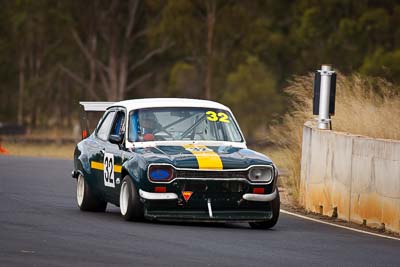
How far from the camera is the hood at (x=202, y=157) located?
44.3 ft

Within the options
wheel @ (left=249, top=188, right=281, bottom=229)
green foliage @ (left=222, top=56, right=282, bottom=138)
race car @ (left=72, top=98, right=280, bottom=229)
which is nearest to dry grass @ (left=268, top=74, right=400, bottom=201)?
race car @ (left=72, top=98, right=280, bottom=229)

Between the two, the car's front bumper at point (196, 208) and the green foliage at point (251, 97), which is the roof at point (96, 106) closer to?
the car's front bumper at point (196, 208)

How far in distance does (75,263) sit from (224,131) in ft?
17.1

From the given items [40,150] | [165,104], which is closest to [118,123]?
[165,104]

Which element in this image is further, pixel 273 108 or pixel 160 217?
pixel 273 108

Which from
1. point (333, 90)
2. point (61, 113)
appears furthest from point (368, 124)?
point (61, 113)

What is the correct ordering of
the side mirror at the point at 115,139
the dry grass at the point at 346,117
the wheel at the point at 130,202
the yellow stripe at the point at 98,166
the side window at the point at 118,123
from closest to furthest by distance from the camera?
the wheel at the point at 130,202 < the yellow stripe at the point at 98,166 < the side mirror at the point at 115,139 < the side window at the point at 118,123 < the dry grass at the point at 346,117

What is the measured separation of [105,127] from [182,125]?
128 centimetres

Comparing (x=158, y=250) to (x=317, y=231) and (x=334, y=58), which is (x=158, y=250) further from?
(x=334, y=58)

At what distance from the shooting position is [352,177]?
15.4 meters

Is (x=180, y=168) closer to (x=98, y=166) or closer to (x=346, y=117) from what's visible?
(x=98, y=166)

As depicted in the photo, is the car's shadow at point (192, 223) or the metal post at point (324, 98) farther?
the metal post at point (324, 98)

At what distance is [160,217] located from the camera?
13.5m

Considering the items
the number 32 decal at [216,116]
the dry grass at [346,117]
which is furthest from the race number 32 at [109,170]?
the dry grass at [346,117]
